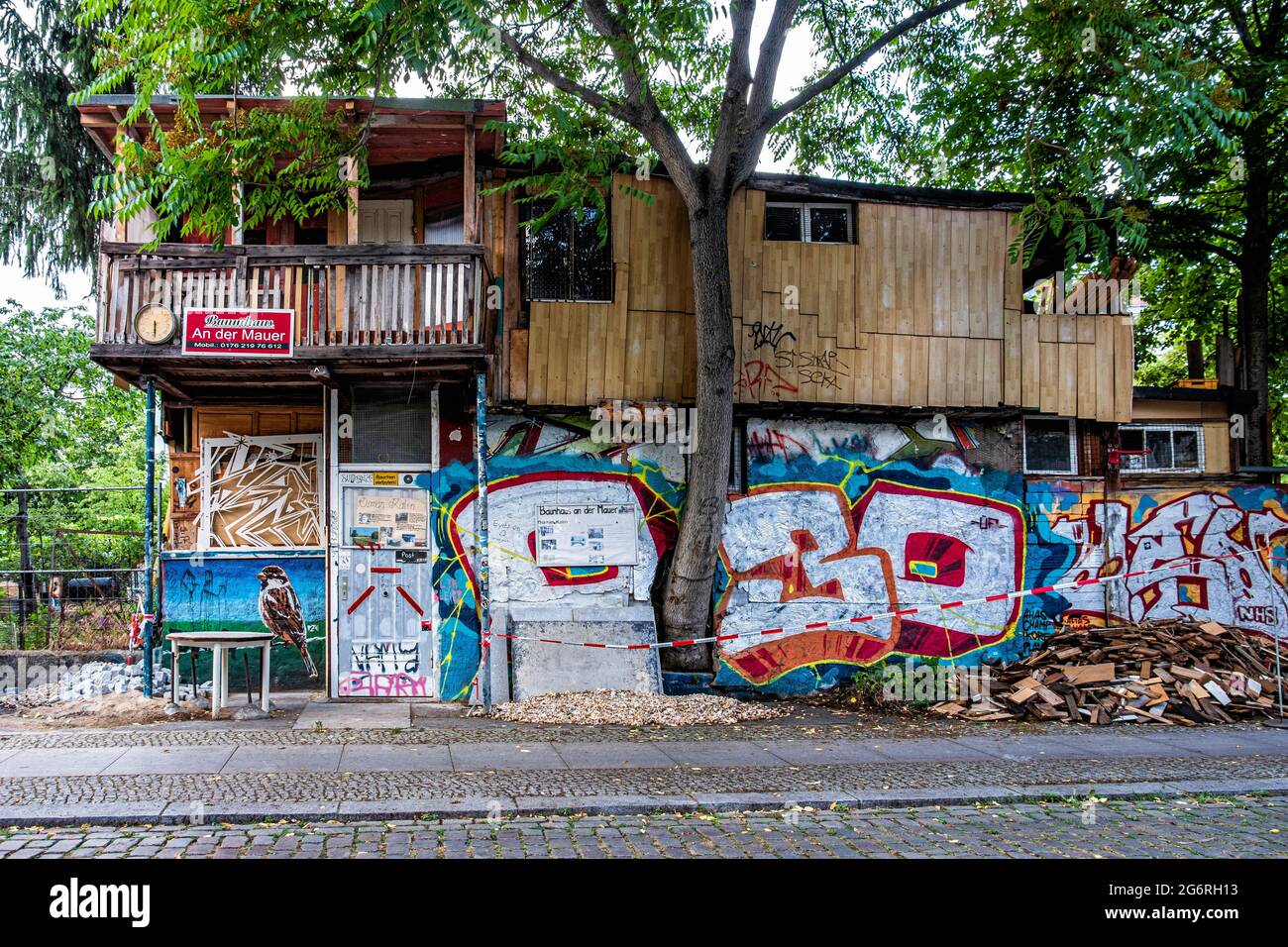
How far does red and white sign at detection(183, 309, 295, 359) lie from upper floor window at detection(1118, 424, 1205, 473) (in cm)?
1088

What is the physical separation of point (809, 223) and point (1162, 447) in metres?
5.95

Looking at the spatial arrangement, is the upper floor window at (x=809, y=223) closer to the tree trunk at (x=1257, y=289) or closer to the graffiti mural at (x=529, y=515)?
the graffiti mural at (x=529, y=515)

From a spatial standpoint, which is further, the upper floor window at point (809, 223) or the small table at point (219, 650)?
the upper floor window at point (809, 223)

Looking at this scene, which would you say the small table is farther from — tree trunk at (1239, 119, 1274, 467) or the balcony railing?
tree trunk at (1239, 119, 1274, 467)

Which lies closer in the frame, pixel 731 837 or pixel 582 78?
pixel 731 837

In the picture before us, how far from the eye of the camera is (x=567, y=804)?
6996 millimetres

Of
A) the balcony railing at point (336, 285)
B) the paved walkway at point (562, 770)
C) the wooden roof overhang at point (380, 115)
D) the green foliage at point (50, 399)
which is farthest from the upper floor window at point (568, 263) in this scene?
the green foliage at point (50, 399)

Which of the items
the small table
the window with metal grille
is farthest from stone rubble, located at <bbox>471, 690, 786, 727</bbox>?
the window with metal grille

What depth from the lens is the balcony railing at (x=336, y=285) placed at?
10.5 metres

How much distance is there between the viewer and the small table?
10.2m

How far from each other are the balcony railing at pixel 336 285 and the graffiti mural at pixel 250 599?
2.93 metres

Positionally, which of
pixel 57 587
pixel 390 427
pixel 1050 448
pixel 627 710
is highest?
pixel 390 427

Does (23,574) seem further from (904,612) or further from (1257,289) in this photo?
(1257,289)

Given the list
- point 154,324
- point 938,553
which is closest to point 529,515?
point 154,324
